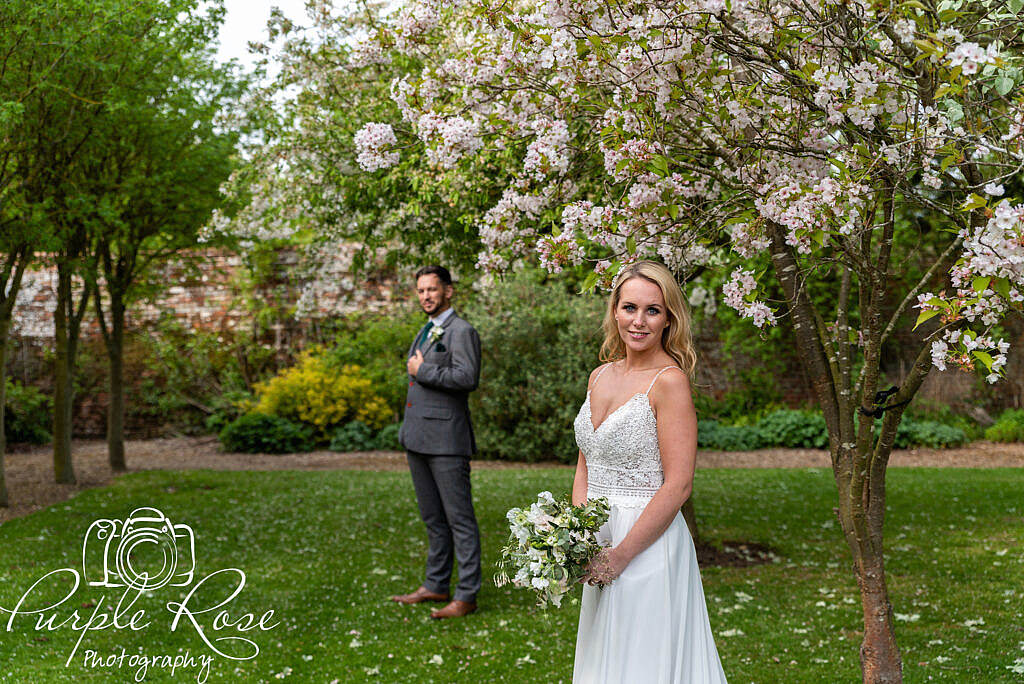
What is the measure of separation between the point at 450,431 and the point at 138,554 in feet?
10.5

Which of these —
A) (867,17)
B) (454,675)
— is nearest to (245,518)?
(454,675)

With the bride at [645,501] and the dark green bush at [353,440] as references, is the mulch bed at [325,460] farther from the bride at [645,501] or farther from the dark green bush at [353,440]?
the bride at [645,501]

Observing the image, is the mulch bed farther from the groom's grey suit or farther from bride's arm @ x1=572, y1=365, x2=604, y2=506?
bride's arm @ x1=572, y1=365, x2=604, y2=506

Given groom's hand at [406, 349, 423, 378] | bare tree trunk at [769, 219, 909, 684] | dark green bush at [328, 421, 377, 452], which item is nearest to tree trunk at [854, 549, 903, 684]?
bare tree trunk at [769, 219, 909, 684]

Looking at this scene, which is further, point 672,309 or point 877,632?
point 877,632

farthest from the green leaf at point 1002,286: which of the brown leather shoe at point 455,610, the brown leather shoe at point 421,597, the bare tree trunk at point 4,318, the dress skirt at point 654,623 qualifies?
the bare tree trunk at point 4,318

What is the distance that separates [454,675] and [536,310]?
8.78 metres

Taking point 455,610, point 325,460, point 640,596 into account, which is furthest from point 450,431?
point 325,460

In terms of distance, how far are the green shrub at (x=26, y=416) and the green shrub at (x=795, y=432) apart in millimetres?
11762

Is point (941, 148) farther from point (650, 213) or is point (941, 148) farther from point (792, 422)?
point (792, 422)

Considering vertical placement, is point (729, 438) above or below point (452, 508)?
below

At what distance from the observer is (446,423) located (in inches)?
207

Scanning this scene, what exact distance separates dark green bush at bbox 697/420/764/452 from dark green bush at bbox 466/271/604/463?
230cm

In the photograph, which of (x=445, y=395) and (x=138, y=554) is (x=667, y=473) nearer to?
(x=445, y=395)
